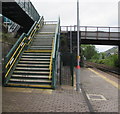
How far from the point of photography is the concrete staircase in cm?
784

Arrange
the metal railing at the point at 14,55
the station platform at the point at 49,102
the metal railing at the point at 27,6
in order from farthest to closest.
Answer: the metal railing at the point at 27,6 → the metal railing at the point at 14,55 → the station platform at the point at 49,102

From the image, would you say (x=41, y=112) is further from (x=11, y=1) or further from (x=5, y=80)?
(x=11, y=1)

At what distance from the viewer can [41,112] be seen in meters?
4.63

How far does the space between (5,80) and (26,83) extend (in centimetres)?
113

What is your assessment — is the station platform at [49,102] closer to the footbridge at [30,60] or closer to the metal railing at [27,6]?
the footbridge at [30,60]

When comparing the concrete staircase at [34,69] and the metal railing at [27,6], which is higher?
the metal railing at [27,6]

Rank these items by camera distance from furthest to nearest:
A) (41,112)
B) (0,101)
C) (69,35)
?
(69,35), (0,101), (41,112)

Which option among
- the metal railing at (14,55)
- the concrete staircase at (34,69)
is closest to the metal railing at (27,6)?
the metal railing at (14,55)

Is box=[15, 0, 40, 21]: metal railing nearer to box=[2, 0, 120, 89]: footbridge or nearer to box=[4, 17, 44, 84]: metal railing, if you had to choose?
box=[2, 0, 120, 89]: footbridge

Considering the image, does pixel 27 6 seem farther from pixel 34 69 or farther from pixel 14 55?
pixel 34 69

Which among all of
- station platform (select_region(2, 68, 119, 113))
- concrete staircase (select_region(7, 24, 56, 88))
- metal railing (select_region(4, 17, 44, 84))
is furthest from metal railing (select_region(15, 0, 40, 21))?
station platform (select_region(2, 68, 119, 113))

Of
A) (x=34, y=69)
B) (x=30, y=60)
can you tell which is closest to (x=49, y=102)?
(x=34, y=69)

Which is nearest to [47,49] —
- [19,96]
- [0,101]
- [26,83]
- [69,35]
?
[26,83]

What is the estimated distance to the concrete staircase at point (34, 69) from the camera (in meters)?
7.84
